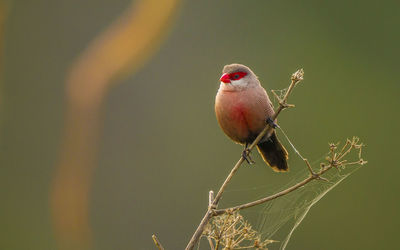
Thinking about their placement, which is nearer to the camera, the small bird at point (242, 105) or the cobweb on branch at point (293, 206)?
the cobweb on branch at point (293, 206)

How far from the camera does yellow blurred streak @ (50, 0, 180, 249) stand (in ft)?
16.3

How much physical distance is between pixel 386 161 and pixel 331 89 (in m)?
1.02

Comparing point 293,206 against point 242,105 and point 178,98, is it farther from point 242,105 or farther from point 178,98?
point 178,98

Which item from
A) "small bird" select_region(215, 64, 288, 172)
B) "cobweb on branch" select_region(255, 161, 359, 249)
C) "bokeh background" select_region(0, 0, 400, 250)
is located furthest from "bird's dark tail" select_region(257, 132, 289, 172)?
"bokeh background" select_region(0, 0, 400, 250)

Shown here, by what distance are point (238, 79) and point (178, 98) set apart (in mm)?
3138

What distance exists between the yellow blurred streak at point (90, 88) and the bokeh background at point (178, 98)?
16 mm

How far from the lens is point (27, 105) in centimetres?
512

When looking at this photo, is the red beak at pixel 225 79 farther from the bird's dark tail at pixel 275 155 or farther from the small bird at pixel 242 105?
the bird's dark tail at pixel 275 155

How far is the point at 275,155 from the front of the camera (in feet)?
8.45

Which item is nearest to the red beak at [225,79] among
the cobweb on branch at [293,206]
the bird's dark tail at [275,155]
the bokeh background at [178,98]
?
the bird's dark tail at [275,155]

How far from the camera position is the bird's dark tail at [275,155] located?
101 inches

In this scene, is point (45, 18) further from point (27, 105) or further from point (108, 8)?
point (27, 105)

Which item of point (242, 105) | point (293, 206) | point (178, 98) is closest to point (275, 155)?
point (242, 105)

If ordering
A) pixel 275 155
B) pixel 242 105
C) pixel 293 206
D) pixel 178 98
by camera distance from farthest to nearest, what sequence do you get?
pixel 178 98, pixel 275 155, pixel 242 105, pixel 293 206
